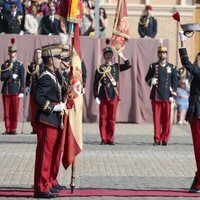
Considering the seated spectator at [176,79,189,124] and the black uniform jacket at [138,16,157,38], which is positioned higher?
the black uniform jacket at [138,16,157,38]

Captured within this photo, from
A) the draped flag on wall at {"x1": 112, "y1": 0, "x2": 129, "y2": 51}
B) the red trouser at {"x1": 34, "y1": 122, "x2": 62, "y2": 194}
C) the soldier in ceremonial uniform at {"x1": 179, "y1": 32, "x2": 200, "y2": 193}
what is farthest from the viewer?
the draped flag on wall at {"x1": 112, "y1": 0, "x2": 129, "y2": 51}

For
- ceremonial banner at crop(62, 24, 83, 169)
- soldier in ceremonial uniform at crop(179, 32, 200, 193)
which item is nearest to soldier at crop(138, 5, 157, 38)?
soldier in ceremonial uniform at crop(179, 32, 200, 193)

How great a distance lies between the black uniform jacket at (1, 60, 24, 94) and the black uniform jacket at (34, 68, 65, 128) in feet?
30.2

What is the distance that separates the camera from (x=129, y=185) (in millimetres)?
12039

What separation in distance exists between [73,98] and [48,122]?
680mm

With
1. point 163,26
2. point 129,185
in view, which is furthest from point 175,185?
point 163,26

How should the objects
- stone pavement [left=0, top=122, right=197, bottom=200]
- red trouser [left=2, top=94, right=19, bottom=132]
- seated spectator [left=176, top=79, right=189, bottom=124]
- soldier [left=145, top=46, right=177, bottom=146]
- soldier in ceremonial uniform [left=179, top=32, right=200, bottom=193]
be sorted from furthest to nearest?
seated spectator [left=176, top=79, right=189, bottom=124]
red trouser [left=2, top=94, right=19, bottom=132]
soldier [left=145, top=46, right=177, bottom=146]
stone pavement [left=0, top=122, right=197, bottom=200]
soldier in ceremonial uniform [left=179, top=32, right=200, bottom=193]

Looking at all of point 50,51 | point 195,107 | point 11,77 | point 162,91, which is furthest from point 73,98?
point 11,77

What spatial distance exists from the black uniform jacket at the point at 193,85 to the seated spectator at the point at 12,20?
1237 centimetres

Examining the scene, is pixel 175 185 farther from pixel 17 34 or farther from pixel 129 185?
pixel 17 34

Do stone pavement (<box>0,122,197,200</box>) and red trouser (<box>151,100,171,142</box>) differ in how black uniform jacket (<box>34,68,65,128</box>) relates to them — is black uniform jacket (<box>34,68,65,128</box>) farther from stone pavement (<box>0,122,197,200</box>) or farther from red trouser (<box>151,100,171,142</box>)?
red trouser (<box>151,100,171,142</box>)

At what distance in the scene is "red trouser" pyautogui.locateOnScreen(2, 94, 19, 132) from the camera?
2036 centimetres

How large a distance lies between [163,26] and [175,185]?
17252mm

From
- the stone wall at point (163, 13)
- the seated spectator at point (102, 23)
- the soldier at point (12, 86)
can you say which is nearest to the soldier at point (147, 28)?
the seated spectator at point (102, 23)
